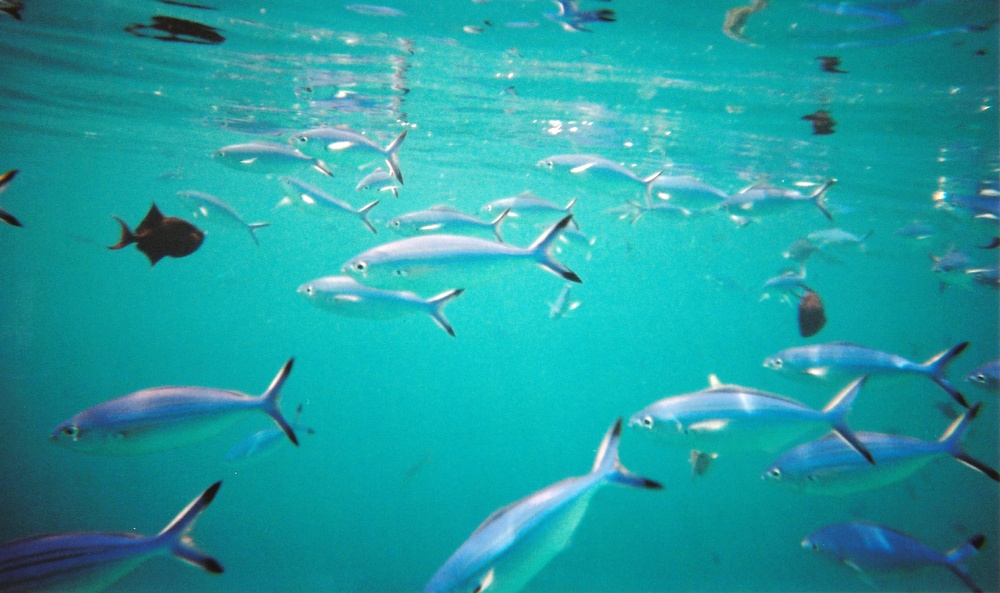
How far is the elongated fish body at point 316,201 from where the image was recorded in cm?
707

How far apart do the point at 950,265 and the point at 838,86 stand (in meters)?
5.14

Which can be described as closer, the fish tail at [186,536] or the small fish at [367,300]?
the fish tail at [186,536]

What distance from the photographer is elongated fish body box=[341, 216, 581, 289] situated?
4211 millimetres

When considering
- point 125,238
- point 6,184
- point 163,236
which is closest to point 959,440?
point 163,236

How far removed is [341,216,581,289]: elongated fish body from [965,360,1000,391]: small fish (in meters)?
6.34

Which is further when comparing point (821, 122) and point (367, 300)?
point (821, 122)

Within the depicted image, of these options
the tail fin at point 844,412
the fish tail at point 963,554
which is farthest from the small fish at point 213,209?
the fish tail at point 963,554

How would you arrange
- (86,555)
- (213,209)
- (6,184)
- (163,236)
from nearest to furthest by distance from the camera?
1. (86,555)
2. (6,184)
3. (163,236)
4. (213,209)

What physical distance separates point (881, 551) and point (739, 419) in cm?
233

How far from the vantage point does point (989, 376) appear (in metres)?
5.90

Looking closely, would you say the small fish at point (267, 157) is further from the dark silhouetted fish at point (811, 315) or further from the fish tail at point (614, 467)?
the dark silhouetted fish at point (811, 315)

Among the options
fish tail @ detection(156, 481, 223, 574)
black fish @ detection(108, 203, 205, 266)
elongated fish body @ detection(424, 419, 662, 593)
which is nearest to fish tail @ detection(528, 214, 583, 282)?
elongated fish body @ detection(424, 419, 662, 593)

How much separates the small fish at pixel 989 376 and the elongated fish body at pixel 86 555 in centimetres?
891

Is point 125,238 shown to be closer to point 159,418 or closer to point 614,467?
point 159,418
